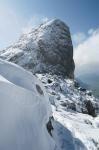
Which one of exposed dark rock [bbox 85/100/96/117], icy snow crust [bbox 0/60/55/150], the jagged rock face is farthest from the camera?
the jagged rock face

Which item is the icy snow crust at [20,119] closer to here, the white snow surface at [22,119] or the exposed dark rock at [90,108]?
the white snow surface at [22,119]

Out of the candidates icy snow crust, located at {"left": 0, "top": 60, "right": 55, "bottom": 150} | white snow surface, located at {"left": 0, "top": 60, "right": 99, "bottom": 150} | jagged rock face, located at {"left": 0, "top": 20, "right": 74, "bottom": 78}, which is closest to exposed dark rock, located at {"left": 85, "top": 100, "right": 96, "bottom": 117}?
white snow surface, located at {"left": 0, "top": 60, "right": 99, "bottom": 150}

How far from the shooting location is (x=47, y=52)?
3467 inches

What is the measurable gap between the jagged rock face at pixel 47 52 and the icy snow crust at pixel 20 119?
219 feet

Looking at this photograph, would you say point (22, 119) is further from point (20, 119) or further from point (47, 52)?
A: point (47, 52)

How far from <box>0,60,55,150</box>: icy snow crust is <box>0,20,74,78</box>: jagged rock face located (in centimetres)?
6670

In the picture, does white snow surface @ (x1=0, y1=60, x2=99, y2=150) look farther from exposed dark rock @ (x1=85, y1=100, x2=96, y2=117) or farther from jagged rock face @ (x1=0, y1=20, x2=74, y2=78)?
jagged rock face @ (x1=0, y1=20, x2=74, y2=78)

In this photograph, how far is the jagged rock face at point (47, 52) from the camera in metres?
82.3

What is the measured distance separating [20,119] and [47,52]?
261 ft

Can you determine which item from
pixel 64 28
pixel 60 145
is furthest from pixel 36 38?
pixel 60 145

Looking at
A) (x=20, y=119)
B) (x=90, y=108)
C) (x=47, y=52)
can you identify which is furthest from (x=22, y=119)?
(x=47, y=52)

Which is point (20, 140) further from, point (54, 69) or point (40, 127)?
point (54, 69)

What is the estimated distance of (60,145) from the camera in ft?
42.5

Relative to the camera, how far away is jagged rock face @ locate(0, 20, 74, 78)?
82.3 meters
